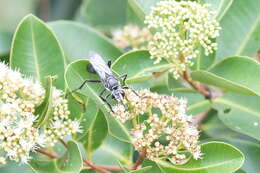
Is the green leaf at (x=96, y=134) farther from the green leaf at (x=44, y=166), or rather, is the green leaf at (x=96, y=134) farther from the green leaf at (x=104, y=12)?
Result: the green leaf at (x=104, y=12)

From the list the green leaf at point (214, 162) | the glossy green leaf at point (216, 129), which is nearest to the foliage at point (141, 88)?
the green leaf at point (214, 162)

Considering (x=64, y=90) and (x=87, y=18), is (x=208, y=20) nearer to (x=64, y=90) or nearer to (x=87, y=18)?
(x=64, y=90)

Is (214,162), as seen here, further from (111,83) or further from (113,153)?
(113,153)

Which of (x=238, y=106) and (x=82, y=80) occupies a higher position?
(x=82, y=80)

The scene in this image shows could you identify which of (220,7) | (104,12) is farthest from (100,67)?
(104,12)

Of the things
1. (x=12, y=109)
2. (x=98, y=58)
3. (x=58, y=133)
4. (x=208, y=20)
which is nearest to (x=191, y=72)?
(x=208, y=20)

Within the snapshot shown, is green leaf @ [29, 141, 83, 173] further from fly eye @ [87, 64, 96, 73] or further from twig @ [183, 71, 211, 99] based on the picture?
twig @ [183, 71, 211, 99]

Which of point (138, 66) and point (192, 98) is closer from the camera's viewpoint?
point (138, 66)
